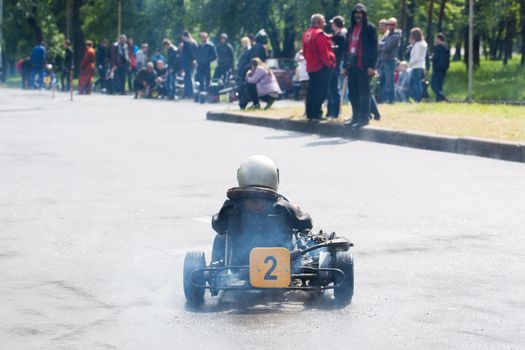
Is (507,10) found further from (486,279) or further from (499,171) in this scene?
(486,279)

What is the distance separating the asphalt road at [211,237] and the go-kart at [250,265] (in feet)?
0.37

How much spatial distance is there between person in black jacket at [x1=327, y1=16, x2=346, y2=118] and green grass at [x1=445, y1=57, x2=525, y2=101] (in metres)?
14.4

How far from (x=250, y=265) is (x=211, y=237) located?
2.69m

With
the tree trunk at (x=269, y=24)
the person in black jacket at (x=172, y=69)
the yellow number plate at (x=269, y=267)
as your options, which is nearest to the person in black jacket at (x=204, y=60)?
the person in black jacket at (x=172, y=69)

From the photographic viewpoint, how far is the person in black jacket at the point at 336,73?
23344mm

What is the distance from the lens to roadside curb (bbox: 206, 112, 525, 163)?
55.5 ft

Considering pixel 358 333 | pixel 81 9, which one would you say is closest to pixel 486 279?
pixel 358 333

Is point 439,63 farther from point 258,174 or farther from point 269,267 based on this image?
point 269,267

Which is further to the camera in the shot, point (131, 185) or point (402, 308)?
point (131, 185)

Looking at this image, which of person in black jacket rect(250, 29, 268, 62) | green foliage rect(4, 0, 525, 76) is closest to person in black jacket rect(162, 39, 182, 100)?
person in black jacket rect(250, 29, 268, 62)

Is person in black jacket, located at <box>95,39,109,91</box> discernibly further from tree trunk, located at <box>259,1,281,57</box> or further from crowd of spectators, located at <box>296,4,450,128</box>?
crowd of spectators, located at <box>296,4,450,128</box>

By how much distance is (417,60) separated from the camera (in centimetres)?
3067

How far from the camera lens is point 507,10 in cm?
5591

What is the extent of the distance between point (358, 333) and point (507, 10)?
50764 millimetres
